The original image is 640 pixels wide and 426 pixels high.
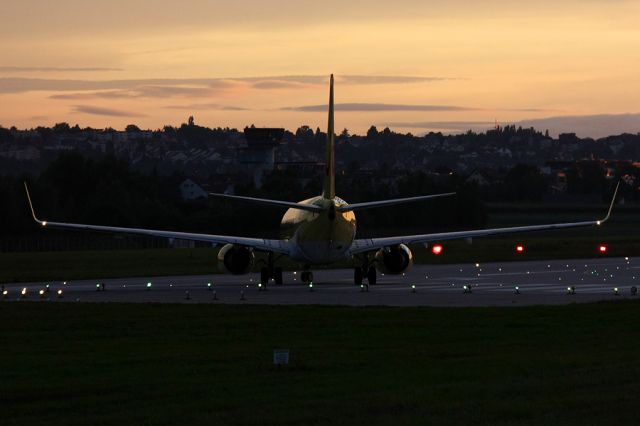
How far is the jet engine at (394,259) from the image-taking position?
58.1m

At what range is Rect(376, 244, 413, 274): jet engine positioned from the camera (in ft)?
191

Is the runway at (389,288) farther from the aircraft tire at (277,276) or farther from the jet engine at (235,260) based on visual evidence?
the jet engine at (235,260)

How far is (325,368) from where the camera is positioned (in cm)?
2469

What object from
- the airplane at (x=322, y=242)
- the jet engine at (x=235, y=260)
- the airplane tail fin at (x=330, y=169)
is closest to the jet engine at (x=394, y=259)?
the airplane at (x=322, y=242)

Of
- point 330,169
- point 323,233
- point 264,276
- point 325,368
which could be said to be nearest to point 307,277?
point 264,276

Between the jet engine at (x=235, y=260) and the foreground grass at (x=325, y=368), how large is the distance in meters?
19.2

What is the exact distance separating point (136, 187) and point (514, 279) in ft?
345

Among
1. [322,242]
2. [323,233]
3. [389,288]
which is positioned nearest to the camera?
[389,288]

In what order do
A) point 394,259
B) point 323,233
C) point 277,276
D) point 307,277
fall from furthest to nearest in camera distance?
point 307,277 → point 277,276 → point 394,259 → point 323,233

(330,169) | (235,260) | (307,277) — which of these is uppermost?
(330,169)

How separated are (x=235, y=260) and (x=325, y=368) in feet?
110

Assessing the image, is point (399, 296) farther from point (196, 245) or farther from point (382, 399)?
point (196, 245)

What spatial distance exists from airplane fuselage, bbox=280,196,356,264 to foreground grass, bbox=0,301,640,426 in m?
16.0

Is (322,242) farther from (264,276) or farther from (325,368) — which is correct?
(325,368)
